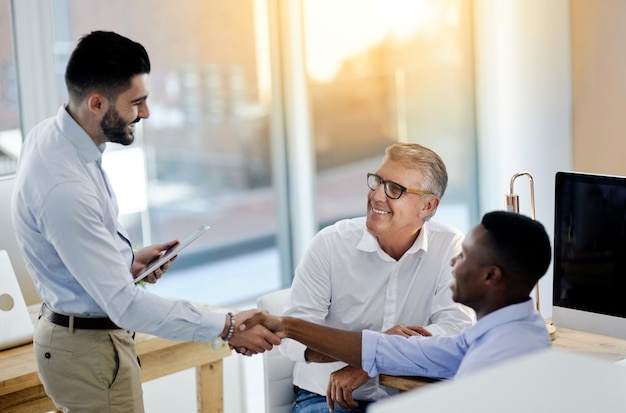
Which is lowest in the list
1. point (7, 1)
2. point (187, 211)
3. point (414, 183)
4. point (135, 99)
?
point (187, 211)

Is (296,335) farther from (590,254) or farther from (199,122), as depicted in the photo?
(199,122)

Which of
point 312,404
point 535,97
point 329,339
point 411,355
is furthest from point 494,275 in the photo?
point 535,97

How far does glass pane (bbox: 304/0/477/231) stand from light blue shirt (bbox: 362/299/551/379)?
11.1 feet

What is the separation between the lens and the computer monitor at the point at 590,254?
2.37 metres

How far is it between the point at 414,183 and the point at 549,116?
9.56 feet

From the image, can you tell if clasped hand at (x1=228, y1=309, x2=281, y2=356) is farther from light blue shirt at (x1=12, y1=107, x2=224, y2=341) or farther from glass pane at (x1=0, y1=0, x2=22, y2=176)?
glass pane at (x1=0, y1=0, x2=22, y2=176)

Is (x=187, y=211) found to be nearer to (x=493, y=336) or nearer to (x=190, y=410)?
(x=190, y=410)

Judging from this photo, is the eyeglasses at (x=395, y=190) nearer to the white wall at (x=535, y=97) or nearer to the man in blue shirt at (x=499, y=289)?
the man in blue shirt at (x=499, y=289)

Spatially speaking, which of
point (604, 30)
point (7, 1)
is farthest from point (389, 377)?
point (604, 30)

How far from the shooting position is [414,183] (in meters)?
2.59

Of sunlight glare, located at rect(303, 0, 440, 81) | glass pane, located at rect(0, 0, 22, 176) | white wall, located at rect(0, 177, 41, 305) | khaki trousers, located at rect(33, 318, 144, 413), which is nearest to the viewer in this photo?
khaki trousers, located at rect(33, 318, 144, 413)

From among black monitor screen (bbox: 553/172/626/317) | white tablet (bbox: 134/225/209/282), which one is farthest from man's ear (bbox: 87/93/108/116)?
black monitor screen (bbox: 553/172/626/317)

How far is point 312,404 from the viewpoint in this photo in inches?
100

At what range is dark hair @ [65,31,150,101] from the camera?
2266 mm
